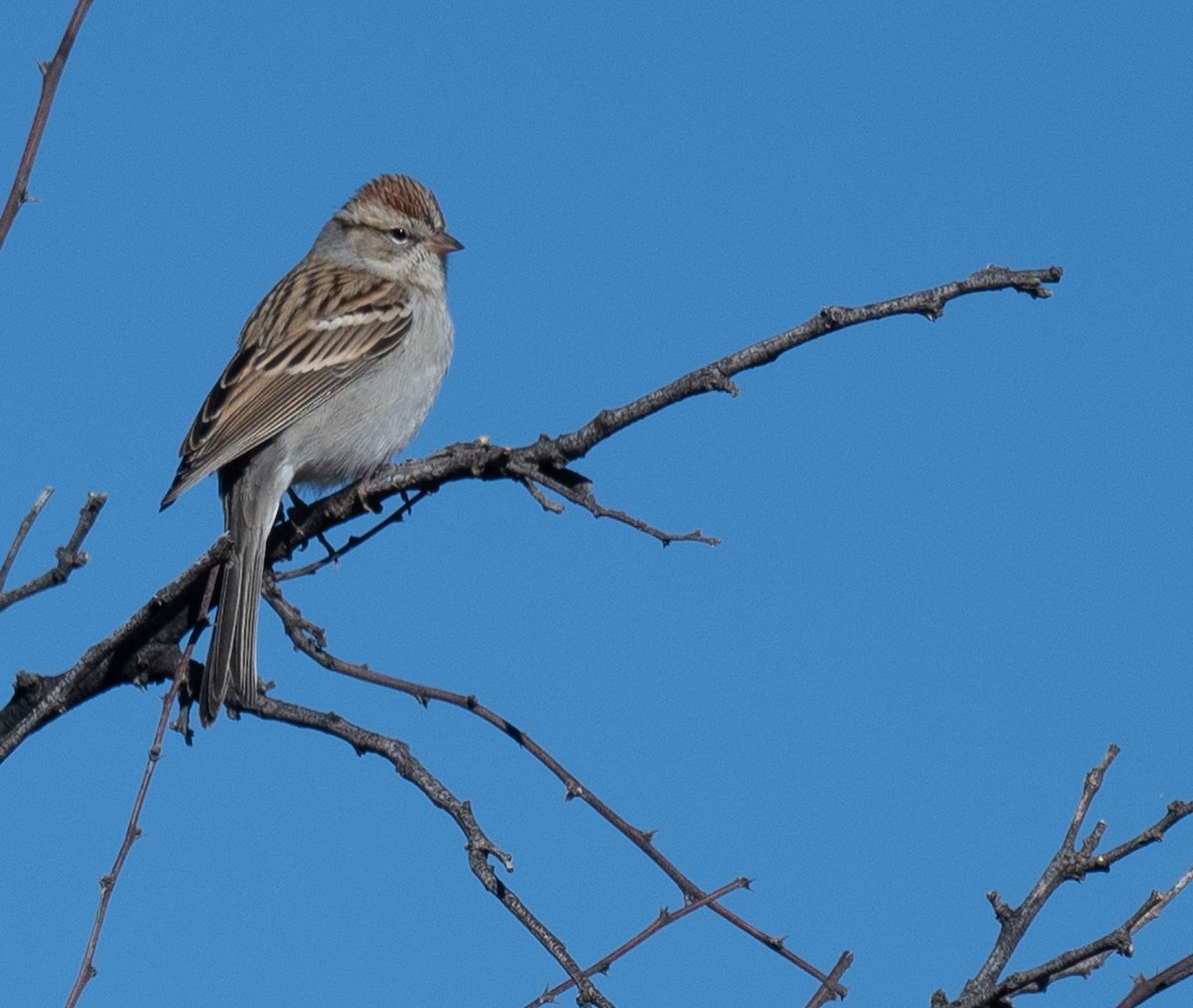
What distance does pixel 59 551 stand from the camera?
136 inches

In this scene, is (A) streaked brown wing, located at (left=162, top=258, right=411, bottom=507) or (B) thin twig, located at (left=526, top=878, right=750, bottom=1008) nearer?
(B) thin twig, located at (left=526, top=878, right=750, bottom=1008)

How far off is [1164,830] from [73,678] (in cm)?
261

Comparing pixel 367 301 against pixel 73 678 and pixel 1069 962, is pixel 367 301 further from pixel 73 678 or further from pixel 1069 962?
pixel 1069 962

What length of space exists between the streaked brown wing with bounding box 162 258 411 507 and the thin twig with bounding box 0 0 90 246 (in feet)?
10.9

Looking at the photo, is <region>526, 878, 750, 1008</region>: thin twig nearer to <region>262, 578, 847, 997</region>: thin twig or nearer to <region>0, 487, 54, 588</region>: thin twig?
<region>262, 578, 847, 997</region>: thin twig

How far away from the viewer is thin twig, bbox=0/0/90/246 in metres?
2.81

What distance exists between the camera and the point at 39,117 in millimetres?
2975

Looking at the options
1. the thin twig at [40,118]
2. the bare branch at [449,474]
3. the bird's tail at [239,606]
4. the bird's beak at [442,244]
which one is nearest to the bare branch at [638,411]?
the bare branch at [449,474]

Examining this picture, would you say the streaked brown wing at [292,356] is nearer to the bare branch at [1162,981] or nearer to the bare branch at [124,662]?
the bare branch at [124,662]

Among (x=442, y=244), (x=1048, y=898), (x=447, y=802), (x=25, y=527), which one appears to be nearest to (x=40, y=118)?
(x=25, y=527)

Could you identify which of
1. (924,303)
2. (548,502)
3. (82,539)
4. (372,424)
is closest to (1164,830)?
(924,303)

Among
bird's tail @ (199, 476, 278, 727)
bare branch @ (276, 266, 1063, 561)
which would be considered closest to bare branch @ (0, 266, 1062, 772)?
bare branch @ (276, 266, 1063, 561)

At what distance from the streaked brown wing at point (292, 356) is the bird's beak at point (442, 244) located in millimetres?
370

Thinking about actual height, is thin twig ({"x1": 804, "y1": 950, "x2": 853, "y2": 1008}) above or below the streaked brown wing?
below
